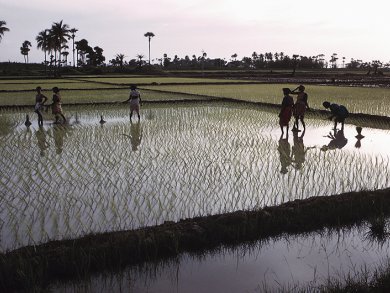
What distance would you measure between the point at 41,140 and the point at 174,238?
20.0 feet

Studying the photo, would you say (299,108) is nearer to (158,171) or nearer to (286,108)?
(286,108)

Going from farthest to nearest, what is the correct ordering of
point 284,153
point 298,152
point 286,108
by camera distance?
1. point 286,108
2. point 298,152
3. point 284,153

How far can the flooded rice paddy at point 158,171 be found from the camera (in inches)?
180

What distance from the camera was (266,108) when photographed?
47.9ft

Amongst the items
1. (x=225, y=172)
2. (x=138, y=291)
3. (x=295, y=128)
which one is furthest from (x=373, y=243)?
(x=295, y=128)

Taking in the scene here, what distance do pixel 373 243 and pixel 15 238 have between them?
320 centimetres

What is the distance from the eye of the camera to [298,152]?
309 inches

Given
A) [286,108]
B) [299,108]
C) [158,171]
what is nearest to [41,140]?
[158,171]

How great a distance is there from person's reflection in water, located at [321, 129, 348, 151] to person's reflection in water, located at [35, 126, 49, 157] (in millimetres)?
5045

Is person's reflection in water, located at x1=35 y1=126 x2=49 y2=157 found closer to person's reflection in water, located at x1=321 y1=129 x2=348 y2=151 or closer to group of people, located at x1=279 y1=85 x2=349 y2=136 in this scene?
group of people, located at x1=279 y1=85 x2=349 y2=136

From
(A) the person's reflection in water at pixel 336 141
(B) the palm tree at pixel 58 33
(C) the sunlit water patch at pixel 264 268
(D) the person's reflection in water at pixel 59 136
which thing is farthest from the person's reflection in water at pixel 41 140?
(B) the palm tree at pixel 58 33

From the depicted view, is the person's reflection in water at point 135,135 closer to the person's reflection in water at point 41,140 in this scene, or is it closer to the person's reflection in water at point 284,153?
the person's reflection in water at point 41,140

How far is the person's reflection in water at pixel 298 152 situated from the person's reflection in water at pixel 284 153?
10 centimetres

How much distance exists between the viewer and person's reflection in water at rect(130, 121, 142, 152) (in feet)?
27.5
